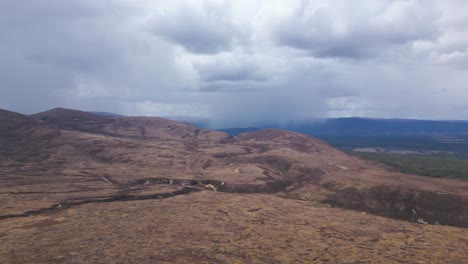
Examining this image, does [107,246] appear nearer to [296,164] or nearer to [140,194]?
[140,194]

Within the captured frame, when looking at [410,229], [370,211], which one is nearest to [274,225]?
[410,229]

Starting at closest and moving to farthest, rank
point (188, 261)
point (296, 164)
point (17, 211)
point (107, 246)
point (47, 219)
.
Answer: point (188, 261) → point (107, 246) → point (47, 219) → point (17, 211) → point (296, 164)

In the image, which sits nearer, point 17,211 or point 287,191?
point 17,211

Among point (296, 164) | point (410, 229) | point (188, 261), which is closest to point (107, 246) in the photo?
point (188, 261)

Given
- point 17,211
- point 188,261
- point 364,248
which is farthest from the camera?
point 17,211

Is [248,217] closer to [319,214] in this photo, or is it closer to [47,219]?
[319,214]

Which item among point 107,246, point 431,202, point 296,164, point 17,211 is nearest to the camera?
point 107,246
